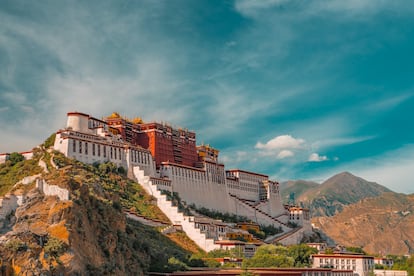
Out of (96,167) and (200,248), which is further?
(96,167)

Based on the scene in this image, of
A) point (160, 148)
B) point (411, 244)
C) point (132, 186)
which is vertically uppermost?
point (160, 148)

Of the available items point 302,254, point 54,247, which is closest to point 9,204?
point 54,247

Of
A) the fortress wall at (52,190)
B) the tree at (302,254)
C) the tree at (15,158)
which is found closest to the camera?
the fortress wall at (52,190)

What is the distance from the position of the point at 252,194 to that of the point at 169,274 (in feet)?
198

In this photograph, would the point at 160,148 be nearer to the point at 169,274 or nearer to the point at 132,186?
the point at 132,186

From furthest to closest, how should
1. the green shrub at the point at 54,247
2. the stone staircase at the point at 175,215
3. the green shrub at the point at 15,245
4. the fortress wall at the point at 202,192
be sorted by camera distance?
1. the fortress wall at the point at 202,192
2. the stone staircase at the point at 175,215
3. the green shrub at the point at 54,247
4. the green shrub at the point at 15,245

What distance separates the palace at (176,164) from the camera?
76.5m

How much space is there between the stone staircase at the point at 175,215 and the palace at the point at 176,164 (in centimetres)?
40

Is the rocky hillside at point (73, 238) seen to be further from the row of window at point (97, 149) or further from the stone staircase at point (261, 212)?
the stone staircase at point (261, 212)

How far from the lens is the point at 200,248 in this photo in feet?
227

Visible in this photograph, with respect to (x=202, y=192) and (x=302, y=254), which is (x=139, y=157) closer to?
(x=202, y=192)

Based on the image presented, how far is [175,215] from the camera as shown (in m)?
73.9

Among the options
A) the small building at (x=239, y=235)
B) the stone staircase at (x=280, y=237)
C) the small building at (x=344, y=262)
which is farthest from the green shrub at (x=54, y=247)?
the stone staircase at (x=280, y=237)

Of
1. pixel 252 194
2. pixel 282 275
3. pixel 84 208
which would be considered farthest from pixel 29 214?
pixel 252 194
